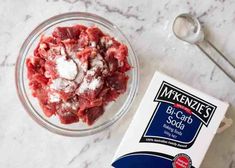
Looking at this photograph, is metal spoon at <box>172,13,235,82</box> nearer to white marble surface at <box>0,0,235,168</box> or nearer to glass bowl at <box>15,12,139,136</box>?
white marble surface at <box>0,0,235,168</box>

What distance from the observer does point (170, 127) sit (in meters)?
1.31

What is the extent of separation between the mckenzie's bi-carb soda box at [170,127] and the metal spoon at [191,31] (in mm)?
143

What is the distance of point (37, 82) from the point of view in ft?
4.26

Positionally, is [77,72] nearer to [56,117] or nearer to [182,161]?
[56,117]

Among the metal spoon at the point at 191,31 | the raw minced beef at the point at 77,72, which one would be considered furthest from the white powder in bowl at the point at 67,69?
the metal spoon at the point at 191,31

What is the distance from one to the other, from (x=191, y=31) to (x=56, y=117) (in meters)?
0.41

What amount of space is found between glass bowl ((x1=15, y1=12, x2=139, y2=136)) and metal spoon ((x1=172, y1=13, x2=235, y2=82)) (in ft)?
0.47

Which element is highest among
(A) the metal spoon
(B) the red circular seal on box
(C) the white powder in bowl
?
(A) the metal spoon

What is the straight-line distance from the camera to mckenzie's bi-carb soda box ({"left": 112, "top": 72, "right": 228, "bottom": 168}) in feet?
4.30

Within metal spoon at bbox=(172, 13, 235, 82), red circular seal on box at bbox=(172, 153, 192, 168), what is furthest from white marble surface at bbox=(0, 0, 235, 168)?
red circular seal on box at bbox=(172, 153, 192, 168)

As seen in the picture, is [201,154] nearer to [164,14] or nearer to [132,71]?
[132,71]

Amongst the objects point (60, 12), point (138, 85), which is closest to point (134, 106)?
point (138, 85)

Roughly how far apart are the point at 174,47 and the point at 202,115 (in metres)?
0.21

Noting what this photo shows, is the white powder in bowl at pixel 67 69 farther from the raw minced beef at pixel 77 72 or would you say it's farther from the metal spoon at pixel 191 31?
the metal spoon at pixel 191 31
